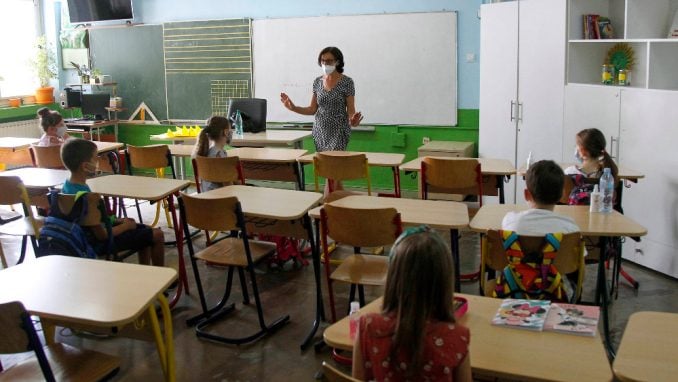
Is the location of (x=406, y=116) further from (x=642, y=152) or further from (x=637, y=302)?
(x=637, y=302)

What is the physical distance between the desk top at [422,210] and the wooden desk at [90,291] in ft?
4.03

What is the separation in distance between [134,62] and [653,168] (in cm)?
636

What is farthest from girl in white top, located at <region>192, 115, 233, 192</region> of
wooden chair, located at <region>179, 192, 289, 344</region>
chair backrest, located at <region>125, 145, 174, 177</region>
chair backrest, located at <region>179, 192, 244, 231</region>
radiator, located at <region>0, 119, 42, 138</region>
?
radiator, located at <region>0, 119, 42, 138</region>

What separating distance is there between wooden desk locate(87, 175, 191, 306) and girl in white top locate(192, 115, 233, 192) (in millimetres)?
477

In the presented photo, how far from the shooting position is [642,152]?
4875 mm

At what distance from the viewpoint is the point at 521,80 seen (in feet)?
19.9

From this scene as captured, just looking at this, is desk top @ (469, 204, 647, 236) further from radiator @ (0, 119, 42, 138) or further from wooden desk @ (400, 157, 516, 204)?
radiator @ (0, 119, 42, 138)

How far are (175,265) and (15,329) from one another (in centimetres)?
299

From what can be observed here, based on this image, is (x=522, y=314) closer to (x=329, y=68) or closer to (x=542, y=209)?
(x=542, y=209)

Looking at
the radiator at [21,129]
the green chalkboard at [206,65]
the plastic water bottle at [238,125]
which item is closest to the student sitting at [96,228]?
the plastic water bottle at [238,125]

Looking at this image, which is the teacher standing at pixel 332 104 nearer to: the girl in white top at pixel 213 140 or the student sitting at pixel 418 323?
the girl in white top at pixel 213 140

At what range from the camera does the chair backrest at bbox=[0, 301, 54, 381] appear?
7.23ft

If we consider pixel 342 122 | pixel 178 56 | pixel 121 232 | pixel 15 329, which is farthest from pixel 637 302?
pixel 178 56

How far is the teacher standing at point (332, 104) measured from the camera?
19.0ft
